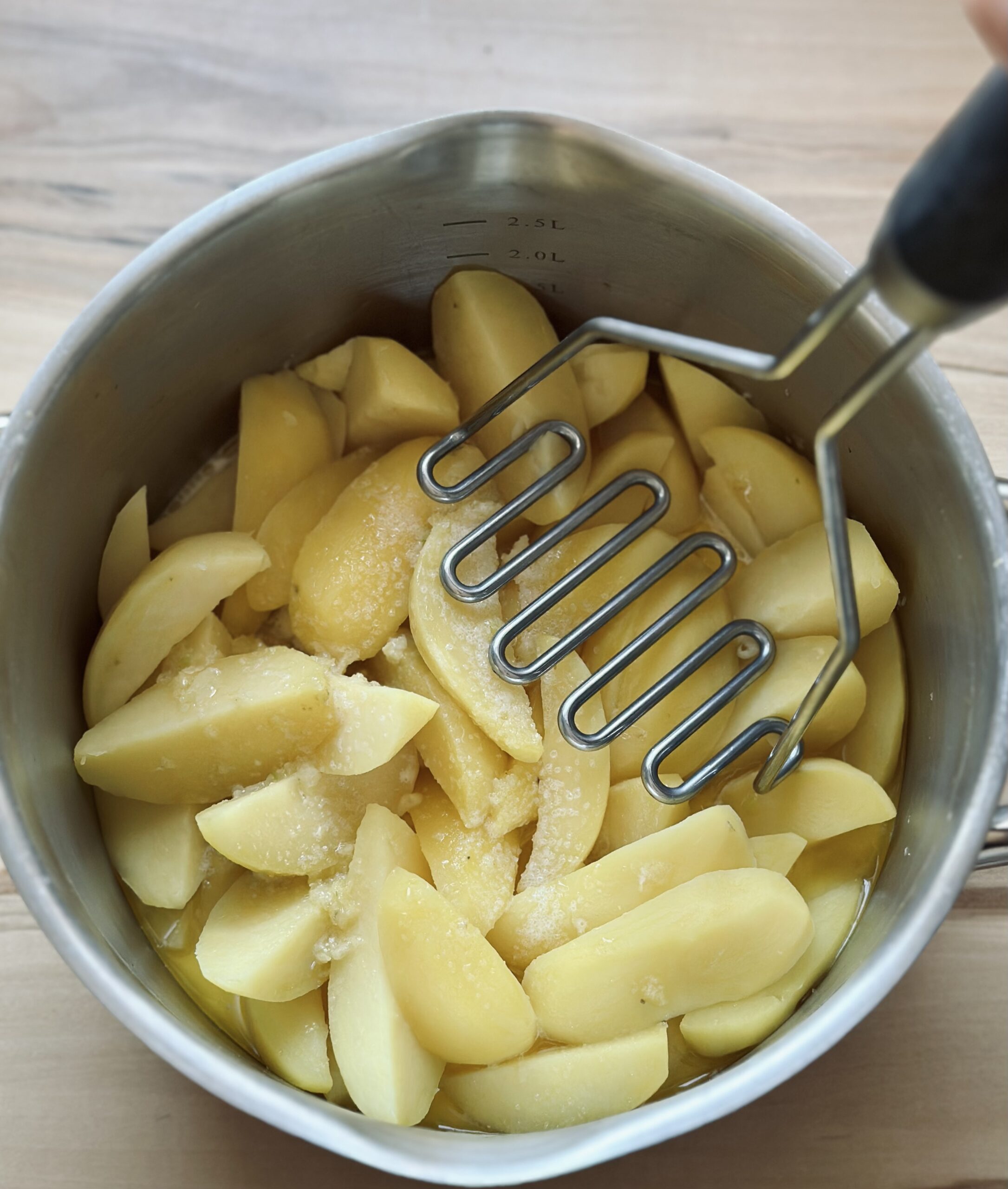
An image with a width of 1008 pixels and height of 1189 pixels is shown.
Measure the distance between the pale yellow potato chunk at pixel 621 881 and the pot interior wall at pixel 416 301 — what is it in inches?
4.3

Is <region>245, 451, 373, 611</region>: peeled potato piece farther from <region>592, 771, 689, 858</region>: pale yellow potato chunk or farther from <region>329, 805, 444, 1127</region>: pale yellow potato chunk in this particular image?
<region>592, 771, 689, 858</region>: pale yellow potato chunk

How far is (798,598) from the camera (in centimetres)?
74

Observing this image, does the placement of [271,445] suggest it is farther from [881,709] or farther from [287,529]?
[881,709]

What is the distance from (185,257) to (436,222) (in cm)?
19

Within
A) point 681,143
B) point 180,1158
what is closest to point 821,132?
point 681,143

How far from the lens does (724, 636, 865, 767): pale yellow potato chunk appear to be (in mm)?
722

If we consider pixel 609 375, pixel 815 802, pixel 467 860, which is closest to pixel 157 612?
pixel 467 860

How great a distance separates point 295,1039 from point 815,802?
389 mm

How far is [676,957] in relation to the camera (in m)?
0.65

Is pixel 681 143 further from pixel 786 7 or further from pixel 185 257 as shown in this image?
pixel 185 257

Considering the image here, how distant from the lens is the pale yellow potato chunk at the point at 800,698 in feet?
2.37

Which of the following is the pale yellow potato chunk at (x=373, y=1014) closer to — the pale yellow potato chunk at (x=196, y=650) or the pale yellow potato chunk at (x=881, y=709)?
the pale yellow potato chunk at (x=196, y=650)

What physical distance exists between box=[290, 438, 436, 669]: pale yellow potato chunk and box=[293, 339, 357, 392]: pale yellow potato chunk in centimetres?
10

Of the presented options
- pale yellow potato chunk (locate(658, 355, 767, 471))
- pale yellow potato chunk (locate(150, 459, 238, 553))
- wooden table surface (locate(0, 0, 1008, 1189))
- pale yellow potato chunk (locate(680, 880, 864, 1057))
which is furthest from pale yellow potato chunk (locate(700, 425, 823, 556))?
pale yellow potato chunk (locate(150, 459, 238, 553))
